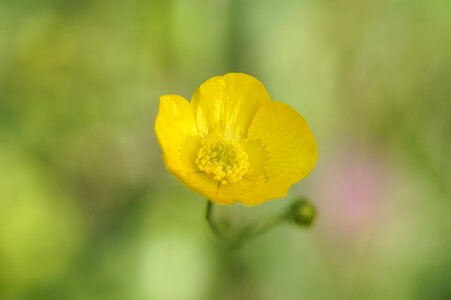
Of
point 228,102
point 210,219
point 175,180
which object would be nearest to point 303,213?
point 210,219

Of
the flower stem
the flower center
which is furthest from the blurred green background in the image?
the flower center

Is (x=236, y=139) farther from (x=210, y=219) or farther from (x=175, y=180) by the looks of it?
(x=175, y=180)

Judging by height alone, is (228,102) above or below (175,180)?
above

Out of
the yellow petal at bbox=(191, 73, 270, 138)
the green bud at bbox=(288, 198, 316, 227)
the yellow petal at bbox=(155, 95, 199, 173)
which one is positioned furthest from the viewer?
the green bud at bbox=(288, 198, 316, 227)

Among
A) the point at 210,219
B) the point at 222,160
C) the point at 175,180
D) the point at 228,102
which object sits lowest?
the point at 175,180

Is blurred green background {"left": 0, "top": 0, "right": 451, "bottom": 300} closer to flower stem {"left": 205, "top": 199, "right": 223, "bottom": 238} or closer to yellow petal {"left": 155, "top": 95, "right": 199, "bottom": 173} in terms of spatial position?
flower stem {"left": 205, "top": 199, "right": 223, "bottom": 238}

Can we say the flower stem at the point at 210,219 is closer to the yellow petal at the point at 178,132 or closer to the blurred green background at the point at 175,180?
the yellow petal at the point at 178,132

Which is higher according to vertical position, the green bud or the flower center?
the flower center

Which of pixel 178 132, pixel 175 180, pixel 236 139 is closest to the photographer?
pixel 178 132
